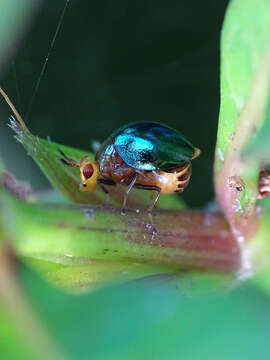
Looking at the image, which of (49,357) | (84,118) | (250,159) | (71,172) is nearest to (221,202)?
(71,172)

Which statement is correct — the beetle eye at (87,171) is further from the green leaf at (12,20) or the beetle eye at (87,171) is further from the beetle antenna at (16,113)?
the green leaf at (12,20)

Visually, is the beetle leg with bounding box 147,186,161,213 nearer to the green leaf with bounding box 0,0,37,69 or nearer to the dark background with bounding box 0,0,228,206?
the dark background with bounding box 0,0,228,206

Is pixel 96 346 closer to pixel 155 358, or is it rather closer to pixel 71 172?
pixel 155 358

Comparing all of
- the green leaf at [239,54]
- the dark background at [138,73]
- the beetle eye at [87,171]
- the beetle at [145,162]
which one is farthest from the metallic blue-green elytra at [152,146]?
the dark background at [138,73]

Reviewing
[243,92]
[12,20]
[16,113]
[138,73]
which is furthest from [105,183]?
[138,73]

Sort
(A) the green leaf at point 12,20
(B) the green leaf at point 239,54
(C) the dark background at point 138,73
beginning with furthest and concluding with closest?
(C) the dark background at point 138,73 → (A) the green leaf at point 12,20 → (B) the green leaf at point 239,54

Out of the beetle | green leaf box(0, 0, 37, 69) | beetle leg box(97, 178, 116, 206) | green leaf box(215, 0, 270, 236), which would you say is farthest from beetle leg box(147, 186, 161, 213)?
green leaf box(0, 0, 37, 69)

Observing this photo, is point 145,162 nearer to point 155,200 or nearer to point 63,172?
point 155,200
